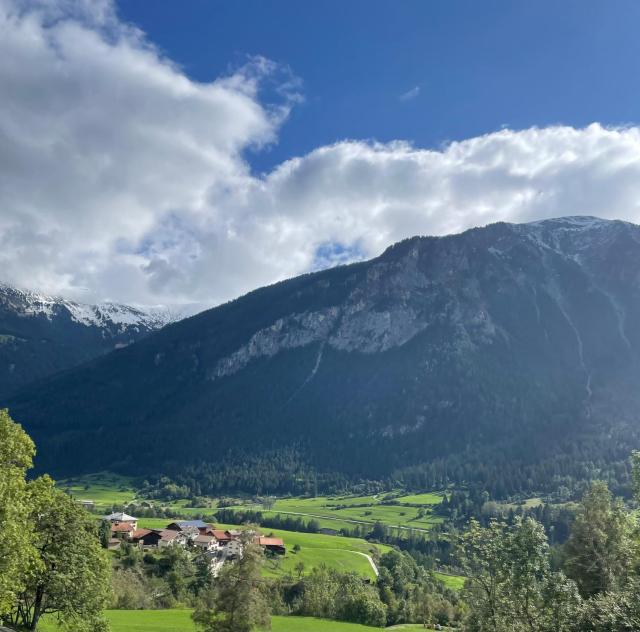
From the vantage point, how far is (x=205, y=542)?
429 feet

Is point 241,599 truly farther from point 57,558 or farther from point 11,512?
point 11,512

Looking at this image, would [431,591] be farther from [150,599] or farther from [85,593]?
[85,593]

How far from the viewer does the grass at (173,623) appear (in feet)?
217

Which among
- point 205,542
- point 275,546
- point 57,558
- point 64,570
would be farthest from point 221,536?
point 57,558

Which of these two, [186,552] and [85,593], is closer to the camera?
[85,593]

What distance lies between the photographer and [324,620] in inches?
3679

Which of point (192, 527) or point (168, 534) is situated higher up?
point (168, 534)

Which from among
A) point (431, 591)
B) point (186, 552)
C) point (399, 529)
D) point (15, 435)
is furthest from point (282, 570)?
point (15, 435)

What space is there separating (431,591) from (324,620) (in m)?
37.3

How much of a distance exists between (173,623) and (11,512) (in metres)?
51.1

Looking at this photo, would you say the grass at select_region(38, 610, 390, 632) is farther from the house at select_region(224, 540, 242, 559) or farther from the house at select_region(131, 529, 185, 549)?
the house at select_region(131, 529, 185, 549)

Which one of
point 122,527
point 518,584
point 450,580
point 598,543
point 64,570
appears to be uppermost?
point 518,584

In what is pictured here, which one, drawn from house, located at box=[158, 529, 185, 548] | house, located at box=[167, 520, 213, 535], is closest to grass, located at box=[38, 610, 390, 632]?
house, located at box=[158, 529, 185, 548]

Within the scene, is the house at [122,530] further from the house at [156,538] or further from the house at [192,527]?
the house at [192,527]
